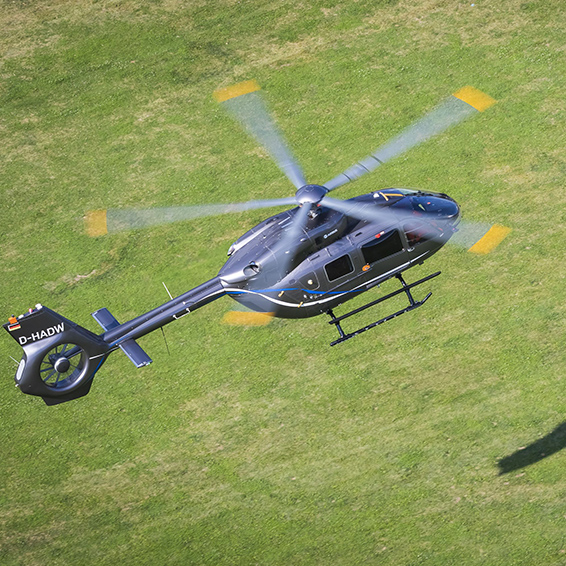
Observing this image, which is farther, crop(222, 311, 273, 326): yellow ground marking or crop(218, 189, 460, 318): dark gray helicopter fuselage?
crop(222, 311, 273, 326): yellow ground marking

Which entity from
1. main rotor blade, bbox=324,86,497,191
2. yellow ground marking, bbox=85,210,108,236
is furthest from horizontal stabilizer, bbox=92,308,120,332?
main rotor blade, bbox=324,86,497,191

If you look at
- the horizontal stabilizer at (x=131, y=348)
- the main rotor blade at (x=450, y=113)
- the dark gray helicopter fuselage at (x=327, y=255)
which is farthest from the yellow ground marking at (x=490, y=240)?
the horizontal stabilizer at (x=131, y=348)

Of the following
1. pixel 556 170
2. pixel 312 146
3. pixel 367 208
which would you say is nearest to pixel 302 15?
pixel 312 146

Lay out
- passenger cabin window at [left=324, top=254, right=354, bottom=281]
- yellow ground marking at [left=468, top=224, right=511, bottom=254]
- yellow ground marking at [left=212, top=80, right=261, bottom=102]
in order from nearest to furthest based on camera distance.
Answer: passenger cabin window at [left=324, top=254, right=354, bottom=281], yellow ground marking at [left=468, top=224, right=511, bottom=254], yellow ground marking at [left=212, top=80, right=261, bottom=102]

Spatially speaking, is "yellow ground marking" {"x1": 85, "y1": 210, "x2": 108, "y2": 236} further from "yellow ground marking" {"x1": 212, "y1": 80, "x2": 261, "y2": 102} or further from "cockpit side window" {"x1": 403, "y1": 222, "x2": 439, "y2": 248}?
"cockpit side window" {"x1": 403, "y1": 222, "x2": 439, "y2": 248}

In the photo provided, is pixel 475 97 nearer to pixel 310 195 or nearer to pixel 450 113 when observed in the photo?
pixel 450 113

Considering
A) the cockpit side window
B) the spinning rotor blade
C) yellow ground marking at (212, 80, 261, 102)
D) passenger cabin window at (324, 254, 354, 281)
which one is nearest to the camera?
the spinning rotor blade

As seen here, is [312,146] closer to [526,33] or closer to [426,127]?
[426,127]
